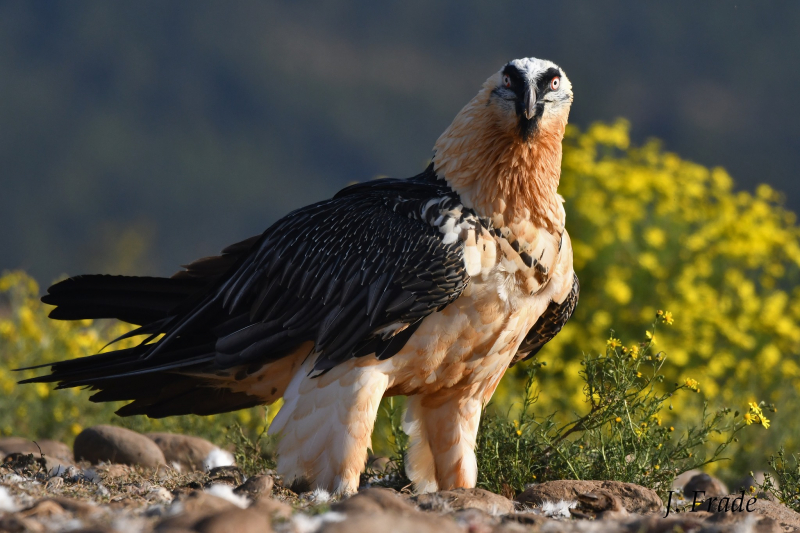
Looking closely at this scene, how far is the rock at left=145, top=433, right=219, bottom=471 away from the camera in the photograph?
5145 millimetres

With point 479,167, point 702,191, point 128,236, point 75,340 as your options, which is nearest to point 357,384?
point 479,167

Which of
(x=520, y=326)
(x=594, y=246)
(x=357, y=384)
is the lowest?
(x=357, y=384)

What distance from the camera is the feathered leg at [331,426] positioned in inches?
149

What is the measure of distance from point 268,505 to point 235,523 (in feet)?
1.28

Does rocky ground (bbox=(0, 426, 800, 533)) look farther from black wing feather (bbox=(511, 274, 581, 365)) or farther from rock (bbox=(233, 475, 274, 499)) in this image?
black wing feather (bbox=(511, 274, 581, 365))

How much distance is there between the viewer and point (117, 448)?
189 inches

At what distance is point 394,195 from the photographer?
4121 millimetres

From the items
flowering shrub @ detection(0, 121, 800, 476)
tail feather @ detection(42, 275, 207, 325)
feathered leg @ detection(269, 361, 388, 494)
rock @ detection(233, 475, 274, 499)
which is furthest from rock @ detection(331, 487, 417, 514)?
flowering shrub @ detection(0, 121, 800, 476)

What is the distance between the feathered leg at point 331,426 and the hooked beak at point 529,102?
1.26m

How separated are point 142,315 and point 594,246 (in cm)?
459

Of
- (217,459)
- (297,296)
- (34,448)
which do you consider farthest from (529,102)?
(34,448)

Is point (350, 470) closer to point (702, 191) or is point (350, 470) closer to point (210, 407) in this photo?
point (210, 407)

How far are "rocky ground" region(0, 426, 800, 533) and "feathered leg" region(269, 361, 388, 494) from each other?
158 mm

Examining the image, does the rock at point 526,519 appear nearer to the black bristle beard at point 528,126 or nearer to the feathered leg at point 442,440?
the feathered leg at point 442,440
